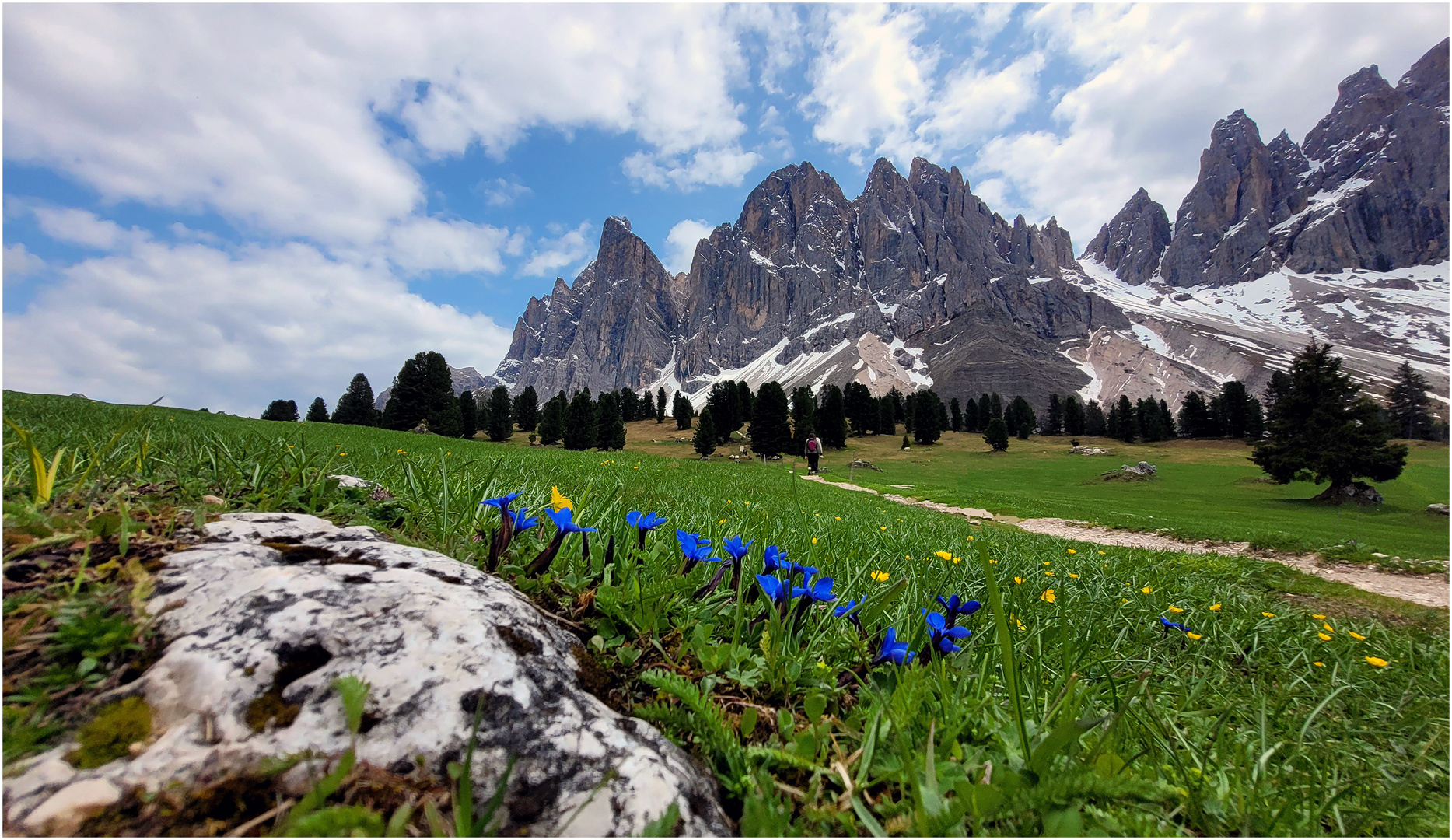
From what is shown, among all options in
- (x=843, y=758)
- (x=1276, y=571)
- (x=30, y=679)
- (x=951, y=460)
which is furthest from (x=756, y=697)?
(x=951, y=460)

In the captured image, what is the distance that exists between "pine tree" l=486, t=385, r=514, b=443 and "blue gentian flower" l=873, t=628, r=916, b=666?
68.5 m

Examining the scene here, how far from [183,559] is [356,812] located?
1.08 m

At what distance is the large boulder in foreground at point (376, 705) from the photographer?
940mm

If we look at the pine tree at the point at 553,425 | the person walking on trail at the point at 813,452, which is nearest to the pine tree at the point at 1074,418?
the person walking on trail at the point at 813,452

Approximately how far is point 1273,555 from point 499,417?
6855cm

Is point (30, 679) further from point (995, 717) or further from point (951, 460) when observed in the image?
point (951, 460)

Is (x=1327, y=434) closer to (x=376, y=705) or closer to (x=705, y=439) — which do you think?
(x=376, y=705)

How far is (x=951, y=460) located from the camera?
54.6 m

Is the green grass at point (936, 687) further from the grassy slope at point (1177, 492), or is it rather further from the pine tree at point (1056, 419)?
the pine tree at point (1056, 419)

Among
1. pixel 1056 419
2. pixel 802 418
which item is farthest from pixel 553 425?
pixel 1056 419

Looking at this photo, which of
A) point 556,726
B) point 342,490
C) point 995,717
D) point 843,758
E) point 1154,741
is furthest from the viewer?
point 342,490

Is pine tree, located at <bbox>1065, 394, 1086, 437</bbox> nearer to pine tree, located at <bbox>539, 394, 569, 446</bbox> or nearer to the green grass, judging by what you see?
pine tree, located at <bbox>539, 394, 569, 446</bbox>

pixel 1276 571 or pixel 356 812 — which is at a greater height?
pixel 356 812

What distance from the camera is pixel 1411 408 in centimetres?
6638
